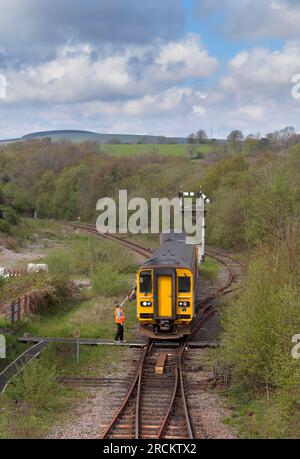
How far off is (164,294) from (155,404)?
451cm

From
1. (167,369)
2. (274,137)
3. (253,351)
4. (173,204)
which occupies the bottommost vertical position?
(167,369)

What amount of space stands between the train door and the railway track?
1.34 meters

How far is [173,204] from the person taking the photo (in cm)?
4775

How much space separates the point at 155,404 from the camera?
1304cm

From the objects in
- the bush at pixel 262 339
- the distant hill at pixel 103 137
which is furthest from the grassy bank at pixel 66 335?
the distant hill at pixel 103 137

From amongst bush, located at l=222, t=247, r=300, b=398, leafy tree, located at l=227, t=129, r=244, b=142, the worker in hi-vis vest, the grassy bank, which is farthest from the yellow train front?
leafy tree, located at l=227, t=129, r=244, b=142

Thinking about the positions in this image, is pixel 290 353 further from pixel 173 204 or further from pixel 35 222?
pixel 35 222

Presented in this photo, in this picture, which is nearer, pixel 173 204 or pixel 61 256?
pixel 61 256

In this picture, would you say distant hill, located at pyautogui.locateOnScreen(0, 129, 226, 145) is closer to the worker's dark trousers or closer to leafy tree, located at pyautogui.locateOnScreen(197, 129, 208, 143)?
leafy tree, located at pyautogui.locateOnScreen(197, 129, 208, 143)

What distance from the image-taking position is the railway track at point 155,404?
36.8 feet

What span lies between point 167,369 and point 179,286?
2.64 metres

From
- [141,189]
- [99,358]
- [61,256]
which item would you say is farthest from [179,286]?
[141,189]

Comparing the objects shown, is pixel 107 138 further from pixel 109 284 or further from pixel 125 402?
pixel 125 402

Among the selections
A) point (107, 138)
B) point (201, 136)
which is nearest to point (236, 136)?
point (201, 136)
